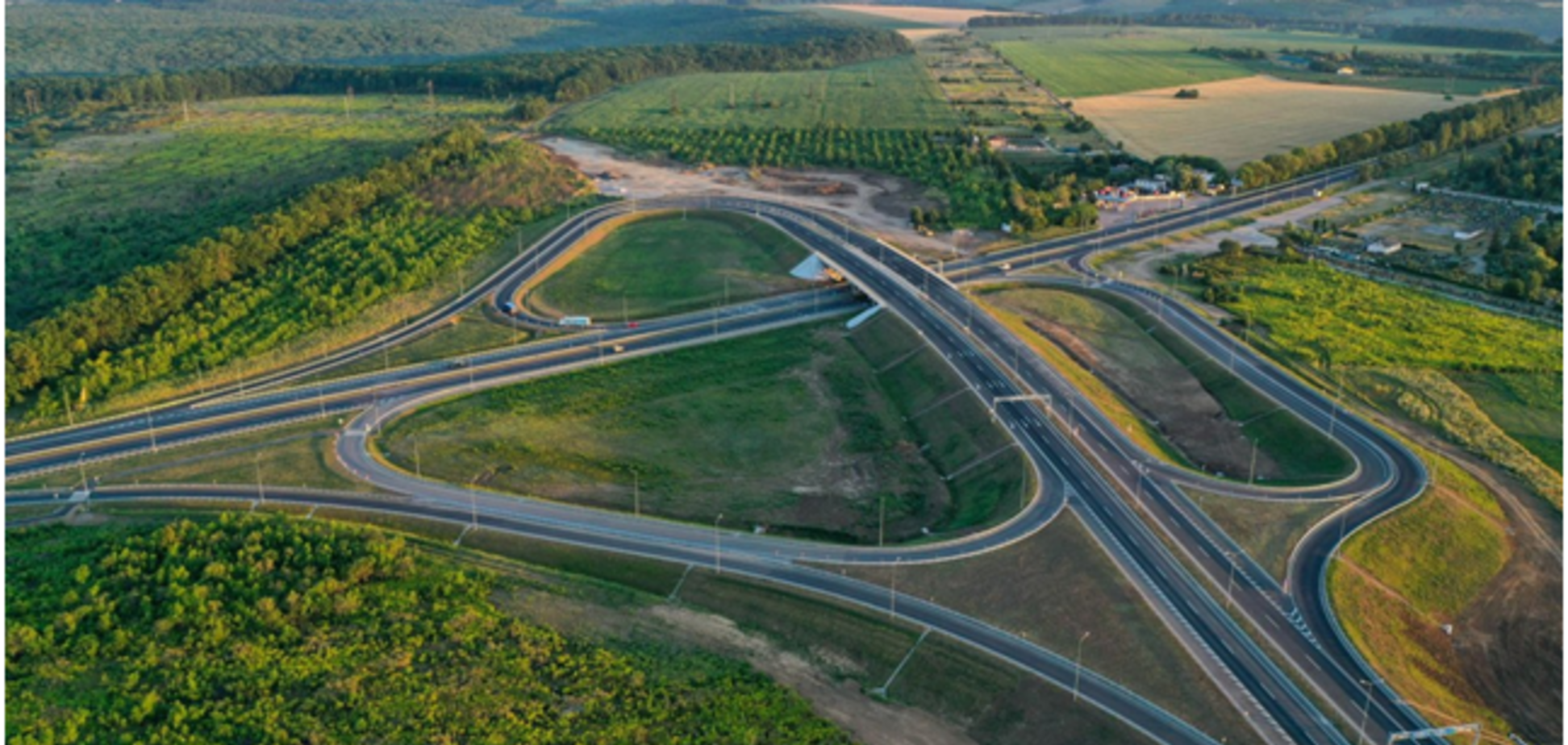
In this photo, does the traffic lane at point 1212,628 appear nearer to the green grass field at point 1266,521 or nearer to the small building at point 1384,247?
the green grass field at point 1266,521

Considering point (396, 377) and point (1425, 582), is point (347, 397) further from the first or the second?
point (1425, 582)

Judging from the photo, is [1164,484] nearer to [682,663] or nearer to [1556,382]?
[682,663]

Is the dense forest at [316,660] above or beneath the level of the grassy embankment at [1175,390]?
beneath

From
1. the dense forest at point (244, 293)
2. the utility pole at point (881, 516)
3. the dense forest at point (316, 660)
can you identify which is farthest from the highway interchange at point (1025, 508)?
the dense forest at point (316, 660)

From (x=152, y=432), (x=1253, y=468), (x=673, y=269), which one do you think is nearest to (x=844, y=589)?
(x=1253, y=468)

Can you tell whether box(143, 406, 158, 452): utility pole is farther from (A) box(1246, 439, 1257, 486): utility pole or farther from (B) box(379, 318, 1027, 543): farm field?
A: (A) box(1246, 439, 1257, 486): utility pole

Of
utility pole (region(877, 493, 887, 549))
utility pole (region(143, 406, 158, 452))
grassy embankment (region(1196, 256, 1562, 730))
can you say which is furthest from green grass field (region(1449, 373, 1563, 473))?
utility pole (region(143, 406, 158, 452))

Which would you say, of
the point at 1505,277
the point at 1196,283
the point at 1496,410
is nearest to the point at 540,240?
the point at 1196,283
